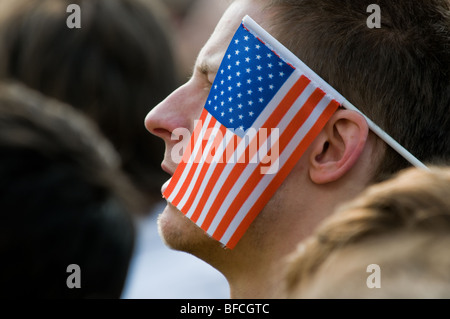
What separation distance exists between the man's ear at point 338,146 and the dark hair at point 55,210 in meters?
0.79

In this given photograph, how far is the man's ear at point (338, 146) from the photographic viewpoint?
3.26m

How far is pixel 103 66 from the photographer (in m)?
A: 5.16

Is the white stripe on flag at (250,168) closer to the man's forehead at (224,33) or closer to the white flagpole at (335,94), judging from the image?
the white flagpole at (335,94)

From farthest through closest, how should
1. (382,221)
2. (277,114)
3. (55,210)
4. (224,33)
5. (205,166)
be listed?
(224,33), (205,166), (277,114), (55,210), (382,221)

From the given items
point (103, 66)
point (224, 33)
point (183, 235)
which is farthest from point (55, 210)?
point (103, 66)

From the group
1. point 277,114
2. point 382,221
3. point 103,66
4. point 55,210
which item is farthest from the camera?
point 103,66

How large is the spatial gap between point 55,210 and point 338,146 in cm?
117

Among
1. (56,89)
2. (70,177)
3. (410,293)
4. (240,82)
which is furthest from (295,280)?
(56,89)

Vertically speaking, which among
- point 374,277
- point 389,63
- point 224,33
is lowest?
point 374,277

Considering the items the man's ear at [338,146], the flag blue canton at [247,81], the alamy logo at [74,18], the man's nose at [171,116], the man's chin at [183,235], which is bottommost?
the man's chin at [183,235]

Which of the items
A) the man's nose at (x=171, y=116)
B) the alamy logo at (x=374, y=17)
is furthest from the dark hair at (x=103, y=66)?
the alamy logo at (x=374, y=17)

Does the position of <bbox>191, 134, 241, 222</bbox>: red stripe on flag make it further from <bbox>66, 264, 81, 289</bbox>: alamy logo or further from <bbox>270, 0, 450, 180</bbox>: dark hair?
<bbox>66, 264, 81, 289</bbox>: alamy logo

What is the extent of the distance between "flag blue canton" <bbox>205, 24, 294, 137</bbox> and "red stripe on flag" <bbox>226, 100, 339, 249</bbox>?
211 mm

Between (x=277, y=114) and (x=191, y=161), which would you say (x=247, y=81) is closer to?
(x=277, y=114)
